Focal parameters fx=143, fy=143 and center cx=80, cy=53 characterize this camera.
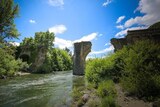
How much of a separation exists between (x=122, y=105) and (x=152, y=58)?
3054mm

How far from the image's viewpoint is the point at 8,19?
1672cm

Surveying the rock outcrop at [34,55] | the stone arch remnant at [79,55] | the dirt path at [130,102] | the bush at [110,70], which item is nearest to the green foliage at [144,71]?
the dirt path at [130,102]

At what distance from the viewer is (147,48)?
7.36 m

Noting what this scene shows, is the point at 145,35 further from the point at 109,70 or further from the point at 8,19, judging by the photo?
the point at 8,19

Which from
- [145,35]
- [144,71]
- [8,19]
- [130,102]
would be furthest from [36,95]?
[145,35]

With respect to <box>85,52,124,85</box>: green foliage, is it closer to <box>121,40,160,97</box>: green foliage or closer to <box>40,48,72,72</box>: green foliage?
<box>121,40,160,97</box>: green foliage

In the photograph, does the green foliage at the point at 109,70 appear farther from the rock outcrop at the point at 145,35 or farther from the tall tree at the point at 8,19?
the tall tree at the point at 8,19

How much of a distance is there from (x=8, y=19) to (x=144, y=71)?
626 inches

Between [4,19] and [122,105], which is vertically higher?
[4,19]

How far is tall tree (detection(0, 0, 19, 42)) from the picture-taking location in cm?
1602

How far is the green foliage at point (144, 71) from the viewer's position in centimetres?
602

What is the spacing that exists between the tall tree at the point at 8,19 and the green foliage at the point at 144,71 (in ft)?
47.4

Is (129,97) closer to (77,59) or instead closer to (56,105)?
(56,105)

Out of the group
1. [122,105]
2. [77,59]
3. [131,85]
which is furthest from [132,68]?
[77,59]
